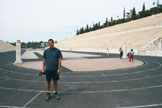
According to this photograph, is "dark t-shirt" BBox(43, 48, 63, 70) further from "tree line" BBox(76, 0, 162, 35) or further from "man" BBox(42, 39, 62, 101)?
"tree line" BBox(76, 0, 162, 35)

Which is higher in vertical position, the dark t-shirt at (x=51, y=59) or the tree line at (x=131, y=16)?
the tree line at (x=131, y=16)

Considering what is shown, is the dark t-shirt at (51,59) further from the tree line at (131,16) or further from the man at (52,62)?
the tree line at (131,16)

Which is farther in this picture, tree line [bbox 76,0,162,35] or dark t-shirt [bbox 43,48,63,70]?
tree line [bbox 76,0,162,35]

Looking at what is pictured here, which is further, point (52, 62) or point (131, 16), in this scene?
point (131, 16)

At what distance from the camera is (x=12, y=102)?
5.85 meters

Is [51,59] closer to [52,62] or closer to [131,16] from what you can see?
[52,62]

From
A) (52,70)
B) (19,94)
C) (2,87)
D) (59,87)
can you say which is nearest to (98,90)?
(59,87)

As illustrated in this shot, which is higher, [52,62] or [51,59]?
[51,59]

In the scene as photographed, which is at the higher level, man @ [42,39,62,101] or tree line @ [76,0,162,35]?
tree line @ [76,0,162,35]

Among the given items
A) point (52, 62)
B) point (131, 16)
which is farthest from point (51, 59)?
point (131, 16)

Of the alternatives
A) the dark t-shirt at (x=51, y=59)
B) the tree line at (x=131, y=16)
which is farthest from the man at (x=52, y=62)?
the tree line at (x=131, y=16)

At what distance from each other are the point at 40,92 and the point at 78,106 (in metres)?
2.59

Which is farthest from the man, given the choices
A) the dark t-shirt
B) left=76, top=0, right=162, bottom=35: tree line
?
left=76, top=0, right=162, bottom=35: tree line

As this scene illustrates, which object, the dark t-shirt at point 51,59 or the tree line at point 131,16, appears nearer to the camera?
the dark t-shirt at point 51,59
